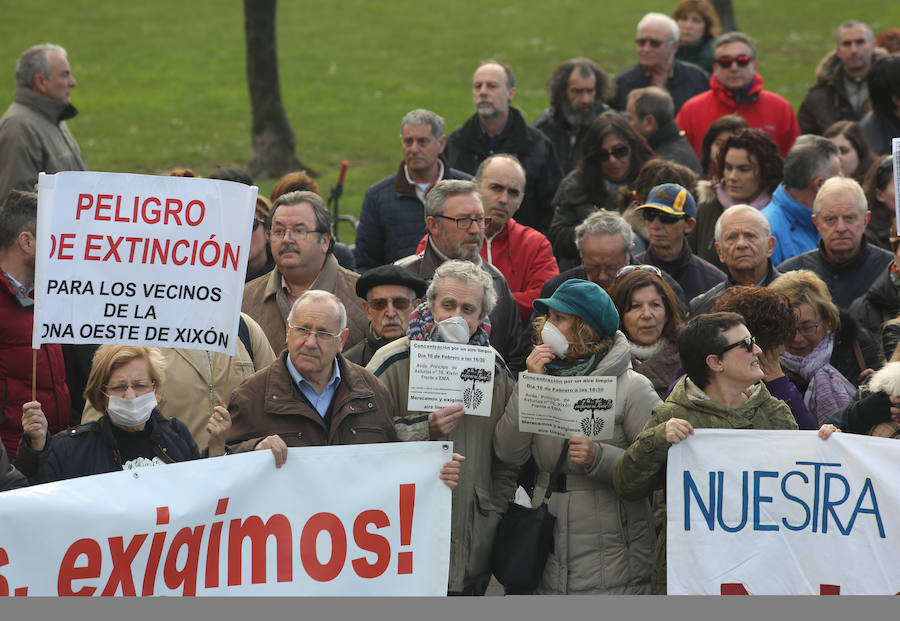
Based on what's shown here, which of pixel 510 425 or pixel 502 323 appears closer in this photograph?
pixel 510 425

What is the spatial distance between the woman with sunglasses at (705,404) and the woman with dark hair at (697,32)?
8.92 metres

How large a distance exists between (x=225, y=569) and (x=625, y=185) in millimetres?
4864

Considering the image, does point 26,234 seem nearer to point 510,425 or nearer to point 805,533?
point 510,425

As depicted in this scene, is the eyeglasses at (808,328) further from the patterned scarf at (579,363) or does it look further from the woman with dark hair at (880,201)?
the woman with dark hair at (880,201)

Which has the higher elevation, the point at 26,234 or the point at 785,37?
the point at 785,37

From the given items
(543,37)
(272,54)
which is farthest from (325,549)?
(543,37)

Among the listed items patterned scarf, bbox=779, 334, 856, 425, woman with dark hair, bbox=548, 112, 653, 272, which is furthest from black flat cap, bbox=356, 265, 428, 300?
woman with dark hair, bbox=548, 112, 653, 272

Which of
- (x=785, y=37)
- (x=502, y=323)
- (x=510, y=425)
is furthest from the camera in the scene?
(x=785, y=37)

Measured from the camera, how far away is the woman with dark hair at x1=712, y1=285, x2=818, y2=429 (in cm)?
603

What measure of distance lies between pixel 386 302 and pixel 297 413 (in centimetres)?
117

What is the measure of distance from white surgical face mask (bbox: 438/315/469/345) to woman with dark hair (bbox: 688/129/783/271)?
3.43 metres

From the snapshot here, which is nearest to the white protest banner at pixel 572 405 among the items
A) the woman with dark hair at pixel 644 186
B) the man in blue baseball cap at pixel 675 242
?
the man in blue baseball cap at pixel 675 242

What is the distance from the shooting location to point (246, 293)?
751 cm

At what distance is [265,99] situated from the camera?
18.1m
